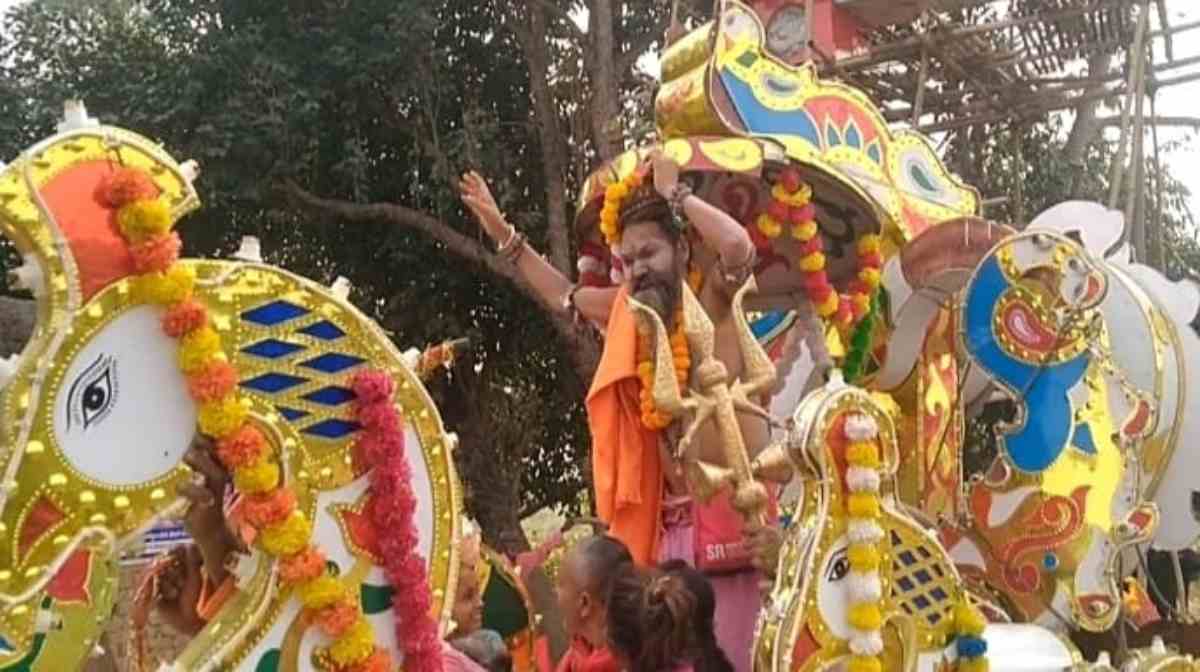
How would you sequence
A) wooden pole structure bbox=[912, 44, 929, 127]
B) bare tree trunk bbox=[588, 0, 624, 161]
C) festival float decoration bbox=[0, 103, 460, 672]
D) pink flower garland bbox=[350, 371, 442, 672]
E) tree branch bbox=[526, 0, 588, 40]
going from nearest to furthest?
festival float decoration bbox=[0, 103, 460, 672] → pink flower garland bbox=[350, 371, 442, 672] → wooden pole structure bbox=[912, 44, 929, 127] → bare tree trunk bbox=[588, 0, 624, 161] → tree branch bbox=[526, 0, 588, 40]

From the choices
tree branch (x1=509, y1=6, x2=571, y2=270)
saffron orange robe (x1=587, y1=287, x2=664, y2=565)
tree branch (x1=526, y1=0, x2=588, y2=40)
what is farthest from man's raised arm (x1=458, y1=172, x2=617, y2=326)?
tree branch (x1=526, y1=0, x2=588, y2=40)

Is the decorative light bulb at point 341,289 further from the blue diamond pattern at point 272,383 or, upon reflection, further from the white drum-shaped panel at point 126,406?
the white drum-shaped panel at point 126,406

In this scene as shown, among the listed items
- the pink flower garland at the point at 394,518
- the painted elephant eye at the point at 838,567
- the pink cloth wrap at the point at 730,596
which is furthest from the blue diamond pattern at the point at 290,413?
the pink cloth wrap at the point at 730,596

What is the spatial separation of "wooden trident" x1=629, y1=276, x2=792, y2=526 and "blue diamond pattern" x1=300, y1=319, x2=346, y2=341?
43.8 inches

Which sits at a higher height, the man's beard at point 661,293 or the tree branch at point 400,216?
the tree branch at point 400,216

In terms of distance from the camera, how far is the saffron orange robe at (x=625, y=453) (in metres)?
3.49

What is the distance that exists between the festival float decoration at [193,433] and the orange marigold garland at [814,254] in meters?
1.62

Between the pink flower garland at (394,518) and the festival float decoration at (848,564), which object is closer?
the pink flower garland at (394,518)

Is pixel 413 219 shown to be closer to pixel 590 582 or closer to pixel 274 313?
pixel 590 582

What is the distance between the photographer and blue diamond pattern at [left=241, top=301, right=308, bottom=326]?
2352 mm

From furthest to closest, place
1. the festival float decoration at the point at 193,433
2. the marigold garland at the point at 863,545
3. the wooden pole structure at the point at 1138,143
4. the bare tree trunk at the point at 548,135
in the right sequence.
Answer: the bare tree trunk at the point at 548,135
the wooden pole structure at the point at 1138,143
the marigold garland at the point at 863,545
the festival float decoration at the point at 193,433

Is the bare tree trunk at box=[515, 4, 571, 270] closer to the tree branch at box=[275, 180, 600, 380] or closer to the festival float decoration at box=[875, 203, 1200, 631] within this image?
the tree branch at box=[275, 180, 600, 380]

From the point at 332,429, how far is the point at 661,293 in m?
1.32

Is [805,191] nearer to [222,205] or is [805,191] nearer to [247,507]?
[247,507]
